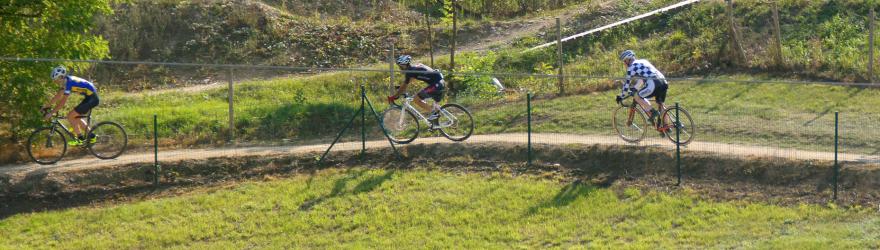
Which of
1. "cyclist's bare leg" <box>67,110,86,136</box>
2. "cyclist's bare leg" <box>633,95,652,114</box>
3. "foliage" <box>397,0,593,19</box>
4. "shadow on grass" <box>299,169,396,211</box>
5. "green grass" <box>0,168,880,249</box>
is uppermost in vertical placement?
"foliage" <box>397,0,593,19</box>

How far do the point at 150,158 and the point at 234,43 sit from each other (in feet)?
31.9

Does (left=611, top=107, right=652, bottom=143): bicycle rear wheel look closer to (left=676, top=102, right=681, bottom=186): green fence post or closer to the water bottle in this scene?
(left=676, top=102, right=681, bottom=186): green fence post

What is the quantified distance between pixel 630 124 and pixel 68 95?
372 inches

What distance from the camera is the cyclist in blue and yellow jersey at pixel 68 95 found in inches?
721

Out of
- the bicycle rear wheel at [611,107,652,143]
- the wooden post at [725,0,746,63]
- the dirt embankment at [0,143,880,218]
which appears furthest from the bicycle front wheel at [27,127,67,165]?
the wooden post at [725,0,746,63]

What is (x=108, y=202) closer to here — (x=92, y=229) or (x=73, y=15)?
(x=92, y=229)

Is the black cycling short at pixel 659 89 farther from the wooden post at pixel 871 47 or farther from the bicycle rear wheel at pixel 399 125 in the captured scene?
the wooden post at pixel 871 47

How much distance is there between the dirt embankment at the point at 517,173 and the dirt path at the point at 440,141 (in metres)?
0.17

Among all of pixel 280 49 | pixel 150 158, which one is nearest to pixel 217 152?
pixel 150 158

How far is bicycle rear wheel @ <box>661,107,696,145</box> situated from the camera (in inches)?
704

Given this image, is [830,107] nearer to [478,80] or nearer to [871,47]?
[871,47]

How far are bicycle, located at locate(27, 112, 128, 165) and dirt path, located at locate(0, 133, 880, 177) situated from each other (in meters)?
0.17

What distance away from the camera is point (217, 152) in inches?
795

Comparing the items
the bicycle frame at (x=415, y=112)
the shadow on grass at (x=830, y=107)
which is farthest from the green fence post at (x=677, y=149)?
the bicycle frame at (x=415, y=112)
